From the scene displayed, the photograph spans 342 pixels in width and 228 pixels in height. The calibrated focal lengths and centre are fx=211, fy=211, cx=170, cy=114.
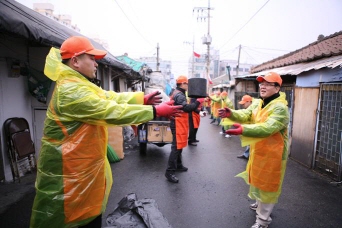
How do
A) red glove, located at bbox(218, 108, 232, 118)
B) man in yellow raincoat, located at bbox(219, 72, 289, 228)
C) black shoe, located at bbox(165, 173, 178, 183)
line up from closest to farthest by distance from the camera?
1. man in yellow raincoat, located at bbox(219, 72, 289, 228)
2. red glove, located at bbox(218, 108, 232, 118)
3. black shoe, located at bbox(165, 173, 178, 183)

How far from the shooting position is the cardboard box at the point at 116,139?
570 cm

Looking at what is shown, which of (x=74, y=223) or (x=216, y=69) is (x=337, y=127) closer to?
(x=74, y=223)

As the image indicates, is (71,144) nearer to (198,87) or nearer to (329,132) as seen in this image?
(198,87)

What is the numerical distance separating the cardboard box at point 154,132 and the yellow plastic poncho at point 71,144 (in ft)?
14.3

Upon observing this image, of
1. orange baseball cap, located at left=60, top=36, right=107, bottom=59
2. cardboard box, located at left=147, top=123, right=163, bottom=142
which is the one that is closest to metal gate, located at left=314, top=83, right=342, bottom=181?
cardboard box, located at left=147, top=123, right=163, bottom=142

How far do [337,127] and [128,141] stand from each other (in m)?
6.29

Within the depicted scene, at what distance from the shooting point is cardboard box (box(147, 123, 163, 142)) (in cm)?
622

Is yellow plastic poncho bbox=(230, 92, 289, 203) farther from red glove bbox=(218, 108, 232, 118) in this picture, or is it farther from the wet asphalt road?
the wet asphalt road

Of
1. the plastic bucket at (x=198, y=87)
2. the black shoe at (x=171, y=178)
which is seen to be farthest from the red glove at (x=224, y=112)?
the black shoe at (x=171, y=178)

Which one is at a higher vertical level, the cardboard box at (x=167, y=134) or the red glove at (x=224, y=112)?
the red glove at (x=224, y=112)

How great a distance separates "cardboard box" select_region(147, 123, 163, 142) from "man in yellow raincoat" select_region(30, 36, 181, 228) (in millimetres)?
4339

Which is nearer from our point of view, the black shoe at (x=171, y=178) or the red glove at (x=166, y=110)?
the red glove at (x=166, y=110)

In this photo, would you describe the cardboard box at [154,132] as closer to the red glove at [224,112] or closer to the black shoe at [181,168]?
the black shoe at [181,168]

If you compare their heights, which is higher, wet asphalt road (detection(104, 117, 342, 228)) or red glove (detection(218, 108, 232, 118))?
red glove (detection(218, 108, 232, 118))
